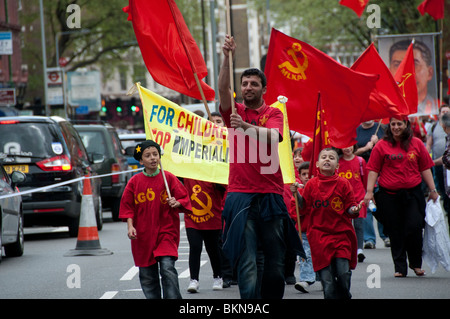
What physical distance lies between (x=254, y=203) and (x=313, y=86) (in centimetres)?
384

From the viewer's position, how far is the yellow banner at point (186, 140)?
10.3 meters

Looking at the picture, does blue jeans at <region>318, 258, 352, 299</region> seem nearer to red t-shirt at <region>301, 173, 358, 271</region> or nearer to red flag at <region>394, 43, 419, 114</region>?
red t-shirt at <region>301, 173, 358, 271</region>

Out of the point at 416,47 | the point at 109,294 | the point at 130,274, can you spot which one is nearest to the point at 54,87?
the point at 416,47

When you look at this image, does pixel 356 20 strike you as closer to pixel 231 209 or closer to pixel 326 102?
pixel 326 102

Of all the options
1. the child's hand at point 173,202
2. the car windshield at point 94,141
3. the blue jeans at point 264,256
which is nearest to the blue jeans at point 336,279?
the blue jeans at point 264,256

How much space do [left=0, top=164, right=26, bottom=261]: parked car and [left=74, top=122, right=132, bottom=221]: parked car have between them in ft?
20.5

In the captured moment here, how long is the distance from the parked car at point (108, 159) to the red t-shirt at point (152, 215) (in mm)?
11939

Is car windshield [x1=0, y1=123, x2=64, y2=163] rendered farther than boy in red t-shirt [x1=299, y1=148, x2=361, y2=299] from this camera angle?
Yes

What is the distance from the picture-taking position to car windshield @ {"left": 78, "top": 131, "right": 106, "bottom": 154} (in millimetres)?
20734

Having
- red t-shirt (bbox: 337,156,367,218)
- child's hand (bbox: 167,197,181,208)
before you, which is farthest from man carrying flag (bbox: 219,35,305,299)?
red t-shirt (bbox: 337,156,367,218)

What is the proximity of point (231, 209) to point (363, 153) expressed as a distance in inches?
294

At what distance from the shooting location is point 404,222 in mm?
11172

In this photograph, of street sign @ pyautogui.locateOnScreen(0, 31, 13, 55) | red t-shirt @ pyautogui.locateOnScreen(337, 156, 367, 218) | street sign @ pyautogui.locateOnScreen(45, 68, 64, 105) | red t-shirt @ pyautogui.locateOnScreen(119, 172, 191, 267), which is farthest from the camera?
street sign @ pyautogui.locateOnScreen(45, 68, 64, 105)
